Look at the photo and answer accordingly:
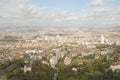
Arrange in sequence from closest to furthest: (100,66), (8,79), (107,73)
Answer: (8,79), (107,73), (100,66)

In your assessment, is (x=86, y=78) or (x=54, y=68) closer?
(x=86, y=78)

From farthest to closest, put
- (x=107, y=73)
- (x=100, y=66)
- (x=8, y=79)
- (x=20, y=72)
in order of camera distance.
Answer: (x=100, y=66) → (x=20, y=72) → (x=107, y=73) → (x=8, y=79)

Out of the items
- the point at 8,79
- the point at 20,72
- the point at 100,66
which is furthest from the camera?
the point at 100,66

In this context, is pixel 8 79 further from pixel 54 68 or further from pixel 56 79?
pixel 54 68

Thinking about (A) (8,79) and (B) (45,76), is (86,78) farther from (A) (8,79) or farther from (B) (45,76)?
(A) (8,79)

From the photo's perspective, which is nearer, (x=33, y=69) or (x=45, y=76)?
(x=45, y=76)

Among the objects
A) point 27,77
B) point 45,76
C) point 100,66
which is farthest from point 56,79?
point 100,66

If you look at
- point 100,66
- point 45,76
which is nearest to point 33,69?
point 45,76

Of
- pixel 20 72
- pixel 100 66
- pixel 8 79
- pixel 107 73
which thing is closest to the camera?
pixel 8 79
